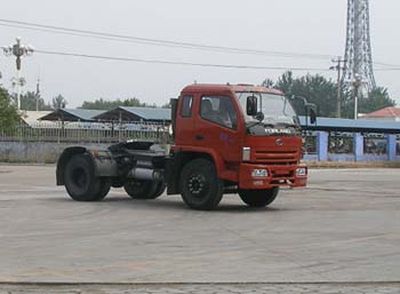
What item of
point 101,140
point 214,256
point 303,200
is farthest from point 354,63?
point 214,256

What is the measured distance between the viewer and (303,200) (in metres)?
23.0

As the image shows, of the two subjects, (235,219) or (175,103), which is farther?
(175,103)

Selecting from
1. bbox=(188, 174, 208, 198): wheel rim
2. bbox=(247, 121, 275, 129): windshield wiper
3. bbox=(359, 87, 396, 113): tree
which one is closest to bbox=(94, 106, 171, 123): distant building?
bbox=(188, 174, 208, 198): wheel rim

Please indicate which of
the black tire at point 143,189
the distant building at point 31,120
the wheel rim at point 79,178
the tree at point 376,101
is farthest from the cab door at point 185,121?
the tree at point 376,101

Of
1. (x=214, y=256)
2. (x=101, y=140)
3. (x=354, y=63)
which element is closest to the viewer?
(x=214, y=256)

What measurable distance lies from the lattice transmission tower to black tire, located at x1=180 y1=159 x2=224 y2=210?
9467cm

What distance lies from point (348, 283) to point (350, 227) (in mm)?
6198

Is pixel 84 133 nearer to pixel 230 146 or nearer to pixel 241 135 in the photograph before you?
pixel 230 146

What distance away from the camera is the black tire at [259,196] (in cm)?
2034

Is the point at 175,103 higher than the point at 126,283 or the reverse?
higher

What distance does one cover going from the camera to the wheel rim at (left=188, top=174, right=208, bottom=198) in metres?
18.8

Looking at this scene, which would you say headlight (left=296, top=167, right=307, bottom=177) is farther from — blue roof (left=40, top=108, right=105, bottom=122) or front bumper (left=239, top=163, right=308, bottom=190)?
blue roof (left=40, top=108, right=105, bottom=122)

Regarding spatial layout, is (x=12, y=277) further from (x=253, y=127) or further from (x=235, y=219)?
(x=253, y=127)

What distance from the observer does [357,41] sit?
121000 millimetres
